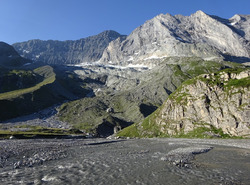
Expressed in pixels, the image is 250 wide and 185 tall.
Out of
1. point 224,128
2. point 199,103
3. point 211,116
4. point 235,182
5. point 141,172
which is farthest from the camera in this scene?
point 199,103

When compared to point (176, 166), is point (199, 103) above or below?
above

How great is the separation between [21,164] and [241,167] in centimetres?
3259

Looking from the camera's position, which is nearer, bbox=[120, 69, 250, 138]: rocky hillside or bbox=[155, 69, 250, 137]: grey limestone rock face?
bbox=[155, 69, 250, 137]: grey limestone rock face

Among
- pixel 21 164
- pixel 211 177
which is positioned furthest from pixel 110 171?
pixel 21 164

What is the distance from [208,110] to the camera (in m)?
82.2

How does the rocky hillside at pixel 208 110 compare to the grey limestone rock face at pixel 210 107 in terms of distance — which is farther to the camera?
the rocky hillside at pixel 208 110

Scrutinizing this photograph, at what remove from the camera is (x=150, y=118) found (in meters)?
113

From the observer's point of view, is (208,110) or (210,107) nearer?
(208,110)

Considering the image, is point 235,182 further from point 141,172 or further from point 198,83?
point 198,83

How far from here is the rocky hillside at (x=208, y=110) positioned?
2810 inches

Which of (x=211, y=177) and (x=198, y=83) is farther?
(x=198, y=83)

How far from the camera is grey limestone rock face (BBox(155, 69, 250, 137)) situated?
7031cm

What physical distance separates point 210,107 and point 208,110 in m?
1.72

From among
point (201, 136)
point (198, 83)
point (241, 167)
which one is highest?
point (198, 83)
